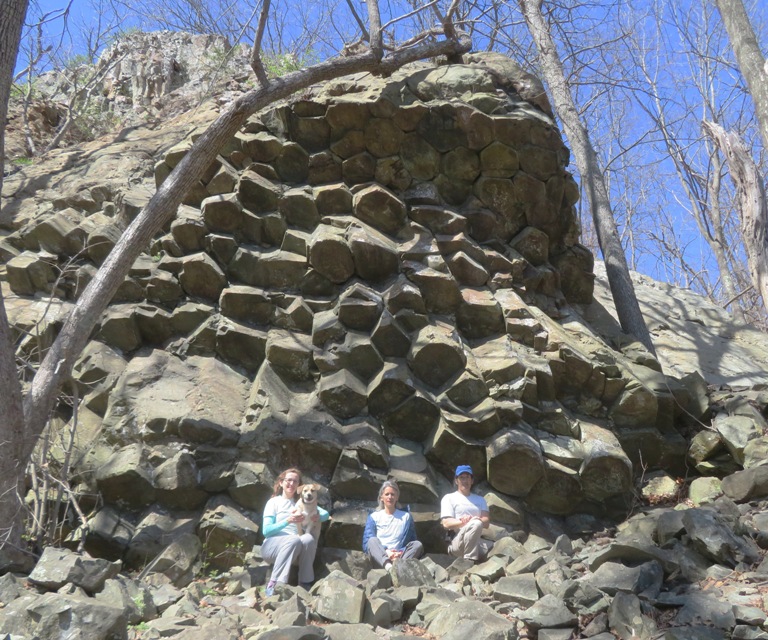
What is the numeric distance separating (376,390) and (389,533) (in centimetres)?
178

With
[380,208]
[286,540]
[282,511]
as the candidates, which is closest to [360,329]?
[380,208]

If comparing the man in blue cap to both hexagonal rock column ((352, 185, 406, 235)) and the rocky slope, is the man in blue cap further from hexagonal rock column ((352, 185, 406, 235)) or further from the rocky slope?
hexagonal rock column ((352, 185, 406, 235))

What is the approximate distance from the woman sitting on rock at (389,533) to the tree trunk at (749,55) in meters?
4.80

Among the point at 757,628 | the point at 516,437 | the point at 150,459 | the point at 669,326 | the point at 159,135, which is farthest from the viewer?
the point at 669,326

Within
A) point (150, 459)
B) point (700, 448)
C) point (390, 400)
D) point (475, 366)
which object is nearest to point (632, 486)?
point (700, 448)

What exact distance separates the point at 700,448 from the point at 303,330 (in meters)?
5.11

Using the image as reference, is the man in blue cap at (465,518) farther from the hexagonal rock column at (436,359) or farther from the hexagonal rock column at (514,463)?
the hexagonal rock column at (436,359)

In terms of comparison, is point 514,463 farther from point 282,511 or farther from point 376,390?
point 282,511

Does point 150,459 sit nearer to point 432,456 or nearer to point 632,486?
point 432,456

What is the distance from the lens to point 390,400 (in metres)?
8.03

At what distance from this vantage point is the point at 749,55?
681 centimetres

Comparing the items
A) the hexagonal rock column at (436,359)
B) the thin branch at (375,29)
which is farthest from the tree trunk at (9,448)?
the thin branch at (375,29)

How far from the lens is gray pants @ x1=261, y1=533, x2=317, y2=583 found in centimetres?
602

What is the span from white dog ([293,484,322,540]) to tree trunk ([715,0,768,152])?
5195 millimetres
